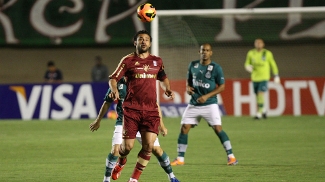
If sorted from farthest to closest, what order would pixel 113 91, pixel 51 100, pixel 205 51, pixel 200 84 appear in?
pixel 51 100 → pixel 200 84 → pixel 205 51 → pixel 113 91

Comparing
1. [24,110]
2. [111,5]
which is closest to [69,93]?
[24,110]

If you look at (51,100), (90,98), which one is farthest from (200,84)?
(51,100)

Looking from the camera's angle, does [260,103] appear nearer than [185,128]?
No

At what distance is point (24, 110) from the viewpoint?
69.4 feet

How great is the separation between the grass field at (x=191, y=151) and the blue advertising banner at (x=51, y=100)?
73 cm

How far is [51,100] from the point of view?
21.1 metres

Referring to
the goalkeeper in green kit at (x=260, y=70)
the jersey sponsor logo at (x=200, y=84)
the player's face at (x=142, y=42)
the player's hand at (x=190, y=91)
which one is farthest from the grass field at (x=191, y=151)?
the player's face at (x=142, y=42)

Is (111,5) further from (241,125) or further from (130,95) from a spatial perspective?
(130,95)

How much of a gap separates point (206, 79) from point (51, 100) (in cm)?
1014

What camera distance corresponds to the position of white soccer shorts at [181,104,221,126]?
1167cm

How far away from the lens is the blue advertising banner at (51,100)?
831 inches

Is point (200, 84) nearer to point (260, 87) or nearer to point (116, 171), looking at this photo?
point (116, 171)

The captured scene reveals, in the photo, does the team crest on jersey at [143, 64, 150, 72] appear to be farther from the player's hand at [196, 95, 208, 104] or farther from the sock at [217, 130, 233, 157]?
the sock at [217, 130, 233, 157]

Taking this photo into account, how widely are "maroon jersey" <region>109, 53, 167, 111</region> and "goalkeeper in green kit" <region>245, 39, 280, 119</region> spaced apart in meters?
11.7
